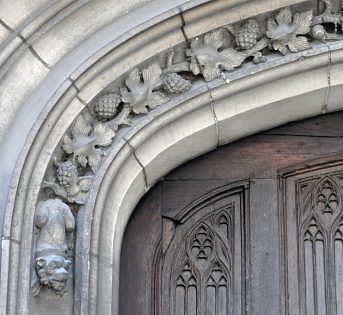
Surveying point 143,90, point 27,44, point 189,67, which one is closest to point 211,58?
point 189,67

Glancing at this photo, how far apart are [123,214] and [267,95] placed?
669 millimetres

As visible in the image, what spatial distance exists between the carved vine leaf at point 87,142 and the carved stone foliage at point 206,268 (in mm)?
507

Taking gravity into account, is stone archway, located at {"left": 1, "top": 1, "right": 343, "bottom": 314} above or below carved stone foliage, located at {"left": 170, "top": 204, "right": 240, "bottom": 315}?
above

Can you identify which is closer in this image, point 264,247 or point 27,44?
point 27,44

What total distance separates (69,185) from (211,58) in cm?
70

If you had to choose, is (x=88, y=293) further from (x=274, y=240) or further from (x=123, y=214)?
(x=274, y=240)

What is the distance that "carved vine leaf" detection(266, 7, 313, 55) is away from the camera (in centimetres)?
439

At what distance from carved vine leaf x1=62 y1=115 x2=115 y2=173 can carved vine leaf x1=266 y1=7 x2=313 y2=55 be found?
2.24 ft

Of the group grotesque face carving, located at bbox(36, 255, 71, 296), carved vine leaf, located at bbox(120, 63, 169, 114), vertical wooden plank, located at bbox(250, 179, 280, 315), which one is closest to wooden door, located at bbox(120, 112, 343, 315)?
vertical wooden plank, located at bbox(250, 179, 280, 315)

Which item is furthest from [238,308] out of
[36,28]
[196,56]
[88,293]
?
[36,28]

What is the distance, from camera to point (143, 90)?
4.33m

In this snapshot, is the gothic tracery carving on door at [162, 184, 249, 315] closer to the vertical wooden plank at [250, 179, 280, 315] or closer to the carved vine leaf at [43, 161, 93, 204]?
the vertical wooden plank at [250, 179, 280, 315]

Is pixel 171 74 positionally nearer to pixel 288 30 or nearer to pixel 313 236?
pixel 288 30

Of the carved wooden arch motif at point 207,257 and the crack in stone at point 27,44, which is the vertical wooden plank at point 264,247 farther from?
the crack in stone at point 27,44
